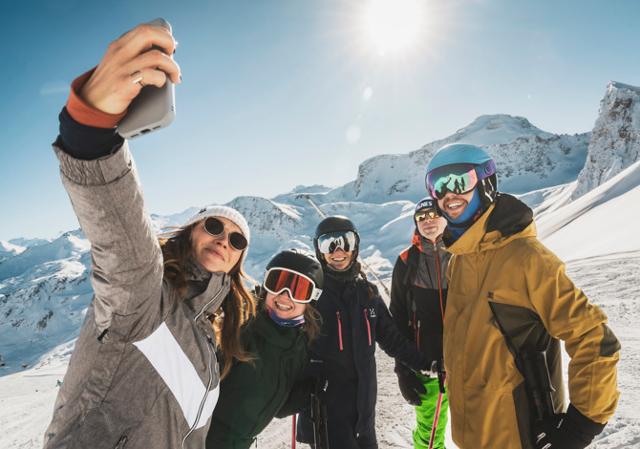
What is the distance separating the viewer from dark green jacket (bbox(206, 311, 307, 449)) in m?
2.37

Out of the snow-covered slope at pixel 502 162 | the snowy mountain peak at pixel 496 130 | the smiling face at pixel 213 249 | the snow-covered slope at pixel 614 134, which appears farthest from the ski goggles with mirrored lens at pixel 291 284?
the snowy mountain peak at pixel 496 130

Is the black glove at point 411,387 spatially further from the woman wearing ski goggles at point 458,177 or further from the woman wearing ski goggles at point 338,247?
the woman wearing ski goggles at point 458,177

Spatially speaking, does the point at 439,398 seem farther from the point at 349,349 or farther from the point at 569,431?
the point at 569,431

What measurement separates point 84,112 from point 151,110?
19cm

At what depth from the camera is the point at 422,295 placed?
12.8 ft

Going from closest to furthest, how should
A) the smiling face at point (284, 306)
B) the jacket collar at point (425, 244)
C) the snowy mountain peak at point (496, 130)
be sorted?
the smiling face at point (284, 306) < the jacket collar at point (425, 244) < the snowy mountain peak at point (496, 130)

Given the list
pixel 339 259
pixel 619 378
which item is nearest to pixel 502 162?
pixel 619 378

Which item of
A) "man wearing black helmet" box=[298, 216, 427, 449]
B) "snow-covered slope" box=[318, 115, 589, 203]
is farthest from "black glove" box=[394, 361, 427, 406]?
"snow-covered slope" box=[318, 115, 589, 203]

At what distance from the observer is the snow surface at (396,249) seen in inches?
197

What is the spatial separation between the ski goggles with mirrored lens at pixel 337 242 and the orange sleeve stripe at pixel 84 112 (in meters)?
2.85

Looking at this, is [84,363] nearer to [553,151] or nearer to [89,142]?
[89,142]

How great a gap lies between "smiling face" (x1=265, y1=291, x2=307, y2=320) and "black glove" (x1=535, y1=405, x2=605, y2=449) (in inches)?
71.1

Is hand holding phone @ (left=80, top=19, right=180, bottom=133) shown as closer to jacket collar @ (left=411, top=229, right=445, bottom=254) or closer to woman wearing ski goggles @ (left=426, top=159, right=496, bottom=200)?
woman wearing ski goggles @ (left=426, top=159, right=496, bottom=200)

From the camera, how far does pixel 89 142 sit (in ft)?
3.10
